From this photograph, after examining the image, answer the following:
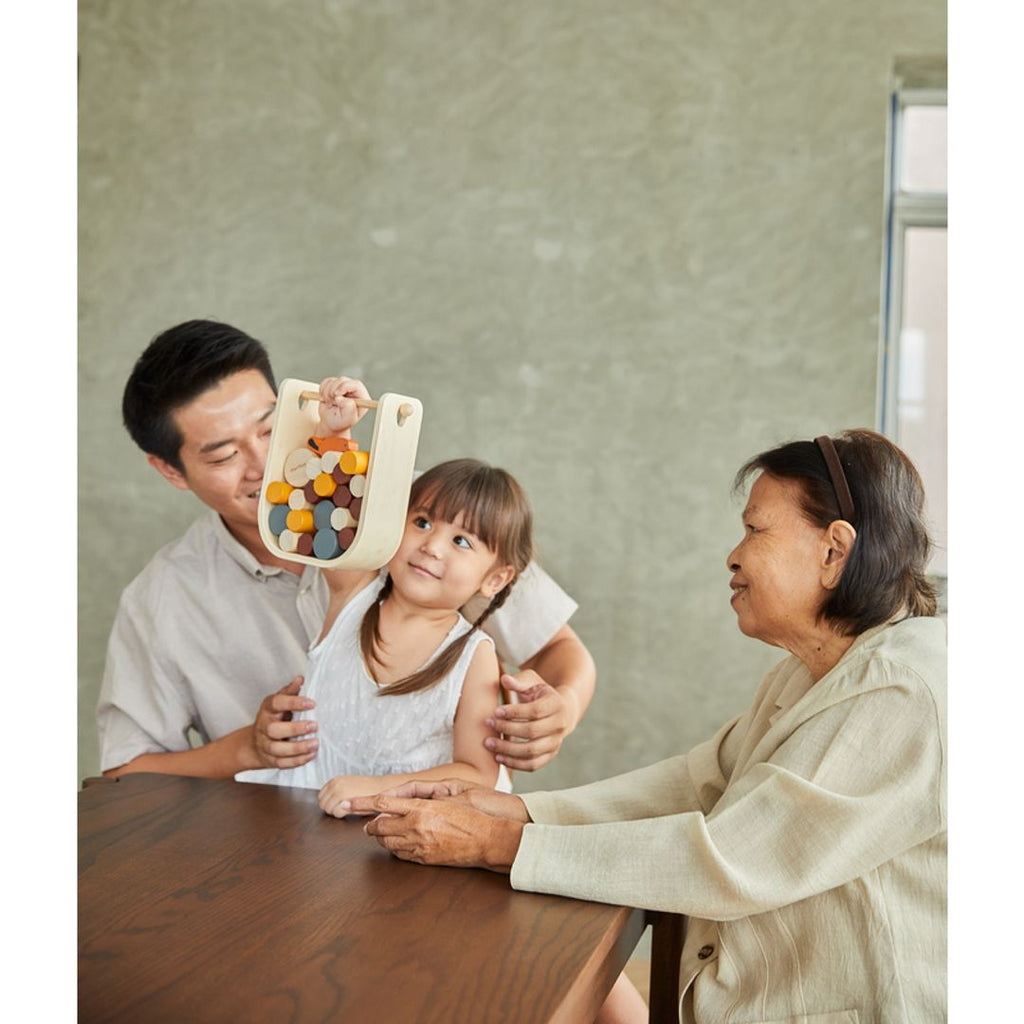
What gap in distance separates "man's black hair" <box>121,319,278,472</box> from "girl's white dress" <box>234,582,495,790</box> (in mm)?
554

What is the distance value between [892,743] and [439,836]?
0.48m

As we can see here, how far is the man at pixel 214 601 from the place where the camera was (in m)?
1.98

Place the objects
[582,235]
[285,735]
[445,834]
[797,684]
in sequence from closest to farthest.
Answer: [445,834]
[797,684]
[285,735]
[582,235]

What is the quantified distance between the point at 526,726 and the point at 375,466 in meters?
0.52

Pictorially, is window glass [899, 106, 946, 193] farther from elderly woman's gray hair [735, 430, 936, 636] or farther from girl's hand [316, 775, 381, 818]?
girl's hand [316, 775, 381, 818]

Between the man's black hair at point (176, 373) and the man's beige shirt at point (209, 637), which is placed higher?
the man's black hair at point (176, 373)

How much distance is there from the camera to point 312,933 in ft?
3.39

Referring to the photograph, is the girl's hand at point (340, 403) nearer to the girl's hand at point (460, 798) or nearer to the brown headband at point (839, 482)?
the girl's hand at point (460, 798)

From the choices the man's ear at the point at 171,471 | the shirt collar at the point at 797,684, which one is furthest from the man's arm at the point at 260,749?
the shirt collar at the point at 797,684

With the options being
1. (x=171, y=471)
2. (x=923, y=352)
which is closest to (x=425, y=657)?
(x=171, y=471)

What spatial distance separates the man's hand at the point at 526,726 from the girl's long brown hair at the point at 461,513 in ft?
0.35

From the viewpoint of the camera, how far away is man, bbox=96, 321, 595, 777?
1.98 metres

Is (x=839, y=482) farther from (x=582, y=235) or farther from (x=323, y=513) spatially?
(x=582, y=235)

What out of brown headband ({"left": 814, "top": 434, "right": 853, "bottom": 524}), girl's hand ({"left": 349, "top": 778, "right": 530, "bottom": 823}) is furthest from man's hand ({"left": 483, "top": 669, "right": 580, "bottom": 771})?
brown headband ({"left": 814, "top": 434, "right": 853, "bottom": 524})
